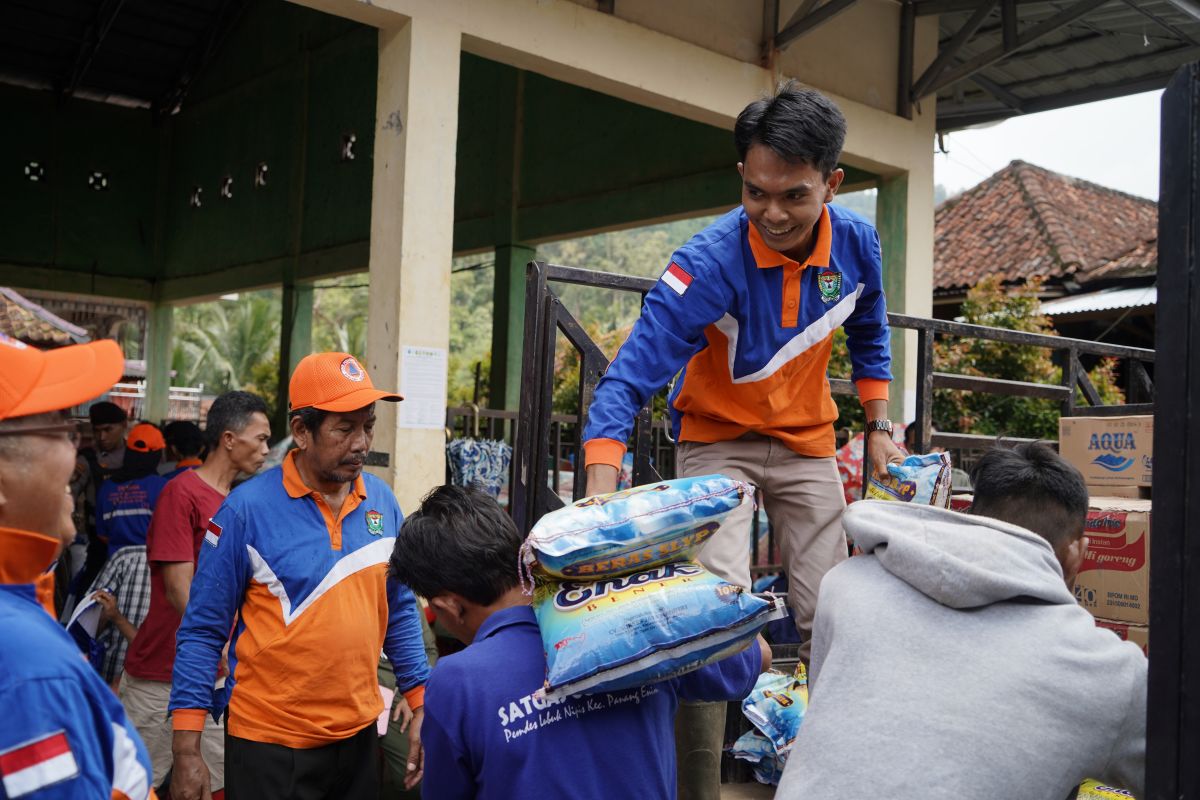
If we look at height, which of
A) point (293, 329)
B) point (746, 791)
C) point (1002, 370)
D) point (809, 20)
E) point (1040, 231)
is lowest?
point (746, 791)

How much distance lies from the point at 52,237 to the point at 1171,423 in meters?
18.6

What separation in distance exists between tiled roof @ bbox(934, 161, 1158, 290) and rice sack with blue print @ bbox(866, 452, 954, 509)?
10.9 meters

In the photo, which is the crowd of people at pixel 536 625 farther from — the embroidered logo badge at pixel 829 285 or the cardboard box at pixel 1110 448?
the cardboard box at pixel 1110 448

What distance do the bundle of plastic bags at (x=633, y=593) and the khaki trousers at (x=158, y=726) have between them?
2.87 metres

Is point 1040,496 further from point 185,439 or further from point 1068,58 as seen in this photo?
point 1068,58

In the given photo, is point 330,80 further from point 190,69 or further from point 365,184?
point 190,69

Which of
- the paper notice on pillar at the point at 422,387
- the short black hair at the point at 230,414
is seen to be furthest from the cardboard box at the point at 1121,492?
the paper notice on pillar at the point at 422,387

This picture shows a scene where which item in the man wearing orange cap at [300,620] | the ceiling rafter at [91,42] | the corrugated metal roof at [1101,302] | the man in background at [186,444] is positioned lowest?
the man wearing orange cap at [300,620]

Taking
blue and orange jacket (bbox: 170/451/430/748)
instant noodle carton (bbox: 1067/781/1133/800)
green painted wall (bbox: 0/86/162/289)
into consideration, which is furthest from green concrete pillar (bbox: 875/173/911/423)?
green painted wall (bbox: 0/86/162/289)

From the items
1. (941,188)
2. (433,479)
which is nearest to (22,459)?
(433,479)

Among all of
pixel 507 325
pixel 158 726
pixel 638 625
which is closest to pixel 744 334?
pixel 638 625

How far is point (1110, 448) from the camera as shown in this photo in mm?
4434

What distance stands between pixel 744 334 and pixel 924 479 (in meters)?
0.64

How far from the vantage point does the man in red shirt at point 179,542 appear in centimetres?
422
